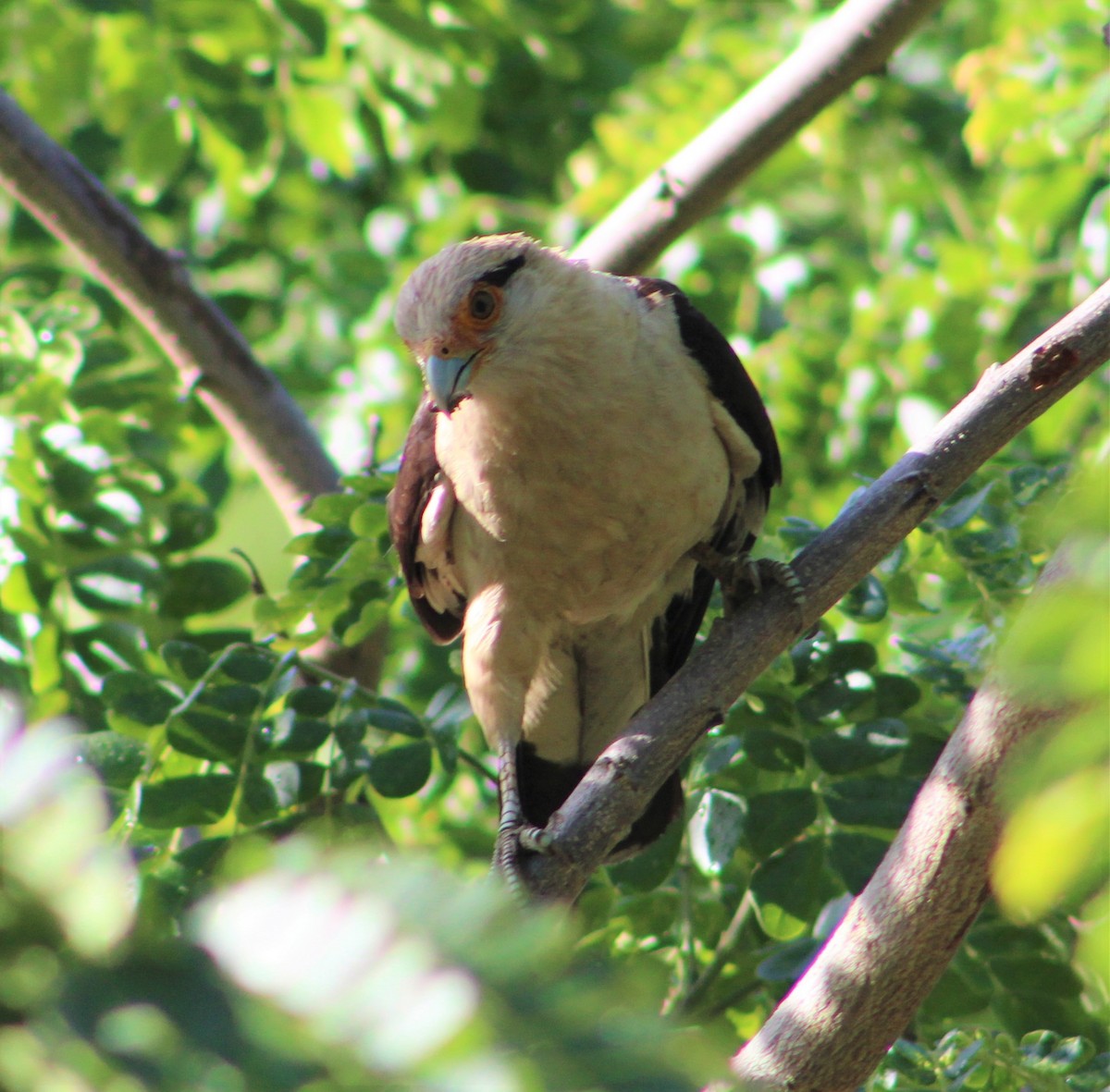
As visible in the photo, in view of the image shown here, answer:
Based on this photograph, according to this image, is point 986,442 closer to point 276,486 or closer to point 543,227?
point 276,486

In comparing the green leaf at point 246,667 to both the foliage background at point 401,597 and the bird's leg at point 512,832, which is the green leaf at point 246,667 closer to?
the foliage background at point 401,597

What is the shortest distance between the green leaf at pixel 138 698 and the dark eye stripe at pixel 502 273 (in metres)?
1.32

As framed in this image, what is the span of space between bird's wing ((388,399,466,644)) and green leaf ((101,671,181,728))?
774 mm

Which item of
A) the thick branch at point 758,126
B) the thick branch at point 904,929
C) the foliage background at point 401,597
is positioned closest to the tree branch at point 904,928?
the thick branch at point 904,929

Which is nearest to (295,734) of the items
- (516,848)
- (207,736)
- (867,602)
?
(207,736)

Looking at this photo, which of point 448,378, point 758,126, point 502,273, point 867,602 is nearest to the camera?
point 867,602

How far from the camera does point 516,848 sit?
122 inches

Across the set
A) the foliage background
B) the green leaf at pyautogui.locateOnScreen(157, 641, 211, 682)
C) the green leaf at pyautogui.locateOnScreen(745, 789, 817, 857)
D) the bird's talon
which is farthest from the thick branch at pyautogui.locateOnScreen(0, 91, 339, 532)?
the green leaf at pyautogui.locateOnScreen(745, 789, 817, 857)

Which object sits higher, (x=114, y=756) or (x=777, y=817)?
(x=114, y=756)

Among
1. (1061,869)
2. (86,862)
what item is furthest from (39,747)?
(1061,869)

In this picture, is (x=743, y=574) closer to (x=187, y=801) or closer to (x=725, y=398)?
(x=725, y=398)

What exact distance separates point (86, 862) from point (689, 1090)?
52 cm

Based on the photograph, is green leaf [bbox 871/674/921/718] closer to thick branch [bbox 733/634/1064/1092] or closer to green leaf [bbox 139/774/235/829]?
thick branch [bbox 733/634/1064/1092]

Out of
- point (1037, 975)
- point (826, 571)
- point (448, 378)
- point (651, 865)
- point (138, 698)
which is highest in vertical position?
point (448, 378)
